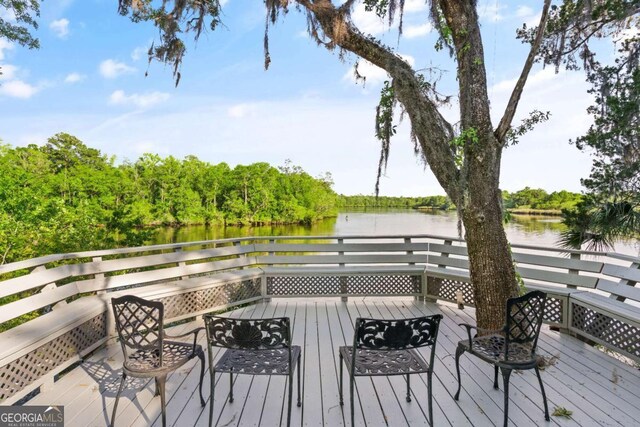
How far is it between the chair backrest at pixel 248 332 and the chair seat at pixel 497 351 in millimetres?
1298

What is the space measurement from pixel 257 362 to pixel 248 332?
0.25 meters

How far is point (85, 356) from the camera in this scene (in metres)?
3.05

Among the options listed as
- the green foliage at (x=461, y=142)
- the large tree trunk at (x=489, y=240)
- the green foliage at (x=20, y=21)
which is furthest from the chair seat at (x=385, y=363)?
the green foliage at (x=20, y=21)

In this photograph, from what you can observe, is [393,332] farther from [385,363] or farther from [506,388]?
[506,388]

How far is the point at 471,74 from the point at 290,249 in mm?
3155

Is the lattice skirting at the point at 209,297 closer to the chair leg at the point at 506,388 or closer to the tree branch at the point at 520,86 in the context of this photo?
the chair leg at the point at 506,388

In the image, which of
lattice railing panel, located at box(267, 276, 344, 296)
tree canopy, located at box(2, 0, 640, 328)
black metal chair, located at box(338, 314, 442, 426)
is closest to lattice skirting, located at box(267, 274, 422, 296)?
lattice railing panel, located at box(267, 276, 344, 296)

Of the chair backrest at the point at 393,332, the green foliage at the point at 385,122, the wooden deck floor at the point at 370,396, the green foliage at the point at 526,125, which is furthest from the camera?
the green foliage at the point at 385,122

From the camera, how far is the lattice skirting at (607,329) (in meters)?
2.94

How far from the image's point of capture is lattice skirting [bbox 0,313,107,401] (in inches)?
84.3

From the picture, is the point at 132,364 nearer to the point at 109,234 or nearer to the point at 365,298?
the point at 365,298

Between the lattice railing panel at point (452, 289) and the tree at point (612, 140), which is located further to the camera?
the tree at point (612, 140)

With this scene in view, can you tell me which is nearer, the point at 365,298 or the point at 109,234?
the point at 365,298

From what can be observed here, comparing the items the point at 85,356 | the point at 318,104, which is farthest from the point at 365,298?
the point at 318,104
